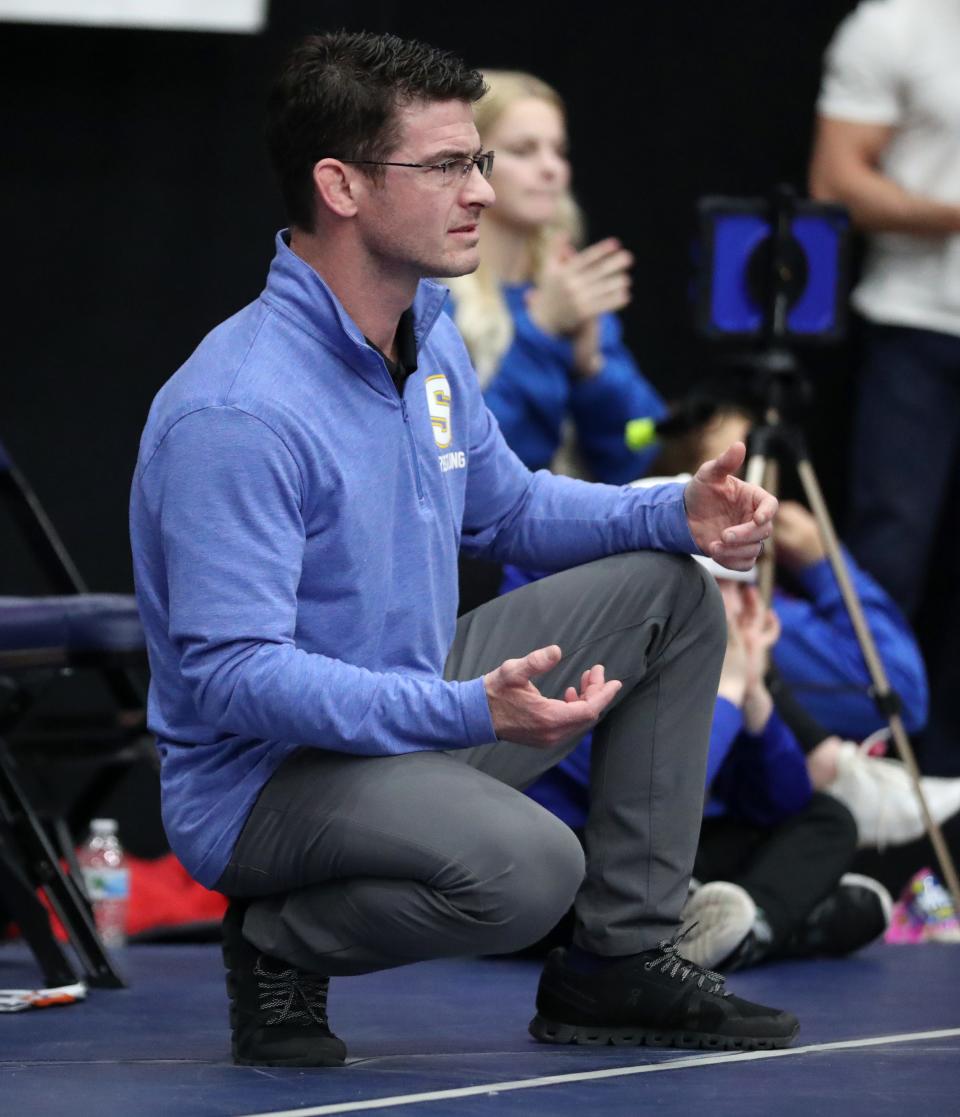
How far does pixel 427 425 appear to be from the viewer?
7.48 ft

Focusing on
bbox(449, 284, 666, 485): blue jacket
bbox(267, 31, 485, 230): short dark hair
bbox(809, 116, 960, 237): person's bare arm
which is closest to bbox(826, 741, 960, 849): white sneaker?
bbox(449, 284, 666, 485): blue jacket

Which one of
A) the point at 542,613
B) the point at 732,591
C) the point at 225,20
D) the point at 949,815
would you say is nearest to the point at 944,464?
the point at 949,815

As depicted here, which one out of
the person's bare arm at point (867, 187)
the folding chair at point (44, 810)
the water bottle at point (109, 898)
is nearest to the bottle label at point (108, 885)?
the water bottle at point (109, 898)

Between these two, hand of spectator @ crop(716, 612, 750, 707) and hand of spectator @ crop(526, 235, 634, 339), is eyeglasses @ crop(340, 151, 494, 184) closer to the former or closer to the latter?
hand of spectator @ crop(716, 612, 750, 707)

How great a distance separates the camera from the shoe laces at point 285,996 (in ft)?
7.11

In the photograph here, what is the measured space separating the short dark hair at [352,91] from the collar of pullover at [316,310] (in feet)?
0.29

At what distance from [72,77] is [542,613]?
2.21m

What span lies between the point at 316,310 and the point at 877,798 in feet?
5.92

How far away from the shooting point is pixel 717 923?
2.98 meters

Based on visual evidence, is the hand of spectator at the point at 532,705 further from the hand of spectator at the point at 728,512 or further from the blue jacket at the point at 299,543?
the hand of spectator at the point at 728,512

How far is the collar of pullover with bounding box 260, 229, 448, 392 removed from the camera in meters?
2.19

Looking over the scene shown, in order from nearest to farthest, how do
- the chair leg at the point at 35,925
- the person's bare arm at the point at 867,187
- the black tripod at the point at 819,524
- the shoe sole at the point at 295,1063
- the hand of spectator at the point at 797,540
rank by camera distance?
the shoe sole at the point at 295,1063 → the chair leg at the point at 35,925 → the black tripod at the point at 819,524 → the hand of spectator at the point at 797,540 → the person's bare arm at the point at 867,187

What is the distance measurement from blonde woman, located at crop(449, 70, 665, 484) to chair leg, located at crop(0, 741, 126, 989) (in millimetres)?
1195

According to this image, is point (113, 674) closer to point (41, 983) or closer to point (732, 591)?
point (41, 983)
